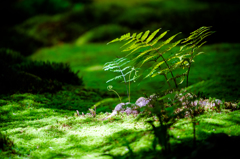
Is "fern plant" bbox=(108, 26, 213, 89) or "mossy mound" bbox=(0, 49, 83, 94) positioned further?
"mossy mound" bbox=(0, 49, 83, 94)

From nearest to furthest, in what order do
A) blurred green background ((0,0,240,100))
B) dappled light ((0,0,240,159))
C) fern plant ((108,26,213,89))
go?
dappled light ((0,0,240,159))
fern plant ((108,26,213,89))
blurred green background ((0,0,240,100))

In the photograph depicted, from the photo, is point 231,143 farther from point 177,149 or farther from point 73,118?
point 73,118

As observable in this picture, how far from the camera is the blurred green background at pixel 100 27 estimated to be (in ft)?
30.1

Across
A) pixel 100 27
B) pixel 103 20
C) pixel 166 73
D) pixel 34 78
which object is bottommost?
pixel 166 73

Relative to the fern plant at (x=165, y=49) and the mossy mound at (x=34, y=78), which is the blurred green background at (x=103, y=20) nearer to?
the mossy mound at (x=34, y=78)

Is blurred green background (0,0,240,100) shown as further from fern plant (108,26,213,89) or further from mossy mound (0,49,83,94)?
fern plant (108,26,213,89)

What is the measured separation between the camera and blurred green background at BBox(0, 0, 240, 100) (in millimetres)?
9172

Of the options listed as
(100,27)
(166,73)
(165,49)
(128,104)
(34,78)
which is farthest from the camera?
(100,27)

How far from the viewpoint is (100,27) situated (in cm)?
1603

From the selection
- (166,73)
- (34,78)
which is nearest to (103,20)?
(34,78)

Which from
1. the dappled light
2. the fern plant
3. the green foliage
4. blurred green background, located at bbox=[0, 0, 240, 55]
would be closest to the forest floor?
the dappled light

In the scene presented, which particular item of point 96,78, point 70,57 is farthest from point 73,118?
point 70,57

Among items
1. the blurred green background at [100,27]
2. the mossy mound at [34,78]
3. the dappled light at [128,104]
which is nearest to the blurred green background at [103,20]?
the blurred green background at [100,27]

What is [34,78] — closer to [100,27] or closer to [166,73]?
[166,73]
